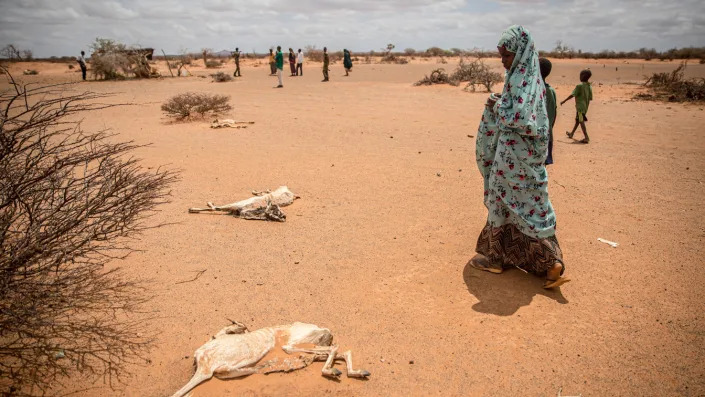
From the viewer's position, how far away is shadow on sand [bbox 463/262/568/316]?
3727 mm

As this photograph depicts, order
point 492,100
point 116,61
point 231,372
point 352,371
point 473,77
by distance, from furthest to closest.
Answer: point 116,61 → point 473,77 → point 492,100 → point 352,371 → point 231,372

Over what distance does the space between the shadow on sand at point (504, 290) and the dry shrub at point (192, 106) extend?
995 centimetres

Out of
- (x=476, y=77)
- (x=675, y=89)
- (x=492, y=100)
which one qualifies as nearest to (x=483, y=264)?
(x=492, y=100)

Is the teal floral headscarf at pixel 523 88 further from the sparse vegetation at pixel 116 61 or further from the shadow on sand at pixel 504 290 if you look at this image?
the sparse vegetation at pixel 116 61

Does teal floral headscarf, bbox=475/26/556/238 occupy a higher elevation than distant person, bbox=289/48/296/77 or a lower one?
lower

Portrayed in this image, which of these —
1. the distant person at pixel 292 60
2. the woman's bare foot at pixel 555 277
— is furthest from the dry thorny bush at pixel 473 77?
the woman's bare foot at pixel 555 277

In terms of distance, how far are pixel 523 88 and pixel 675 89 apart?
16.6 m

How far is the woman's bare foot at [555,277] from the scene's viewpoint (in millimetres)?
3740

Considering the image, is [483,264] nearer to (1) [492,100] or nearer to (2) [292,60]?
(1) [492,100]

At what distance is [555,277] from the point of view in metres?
3.79

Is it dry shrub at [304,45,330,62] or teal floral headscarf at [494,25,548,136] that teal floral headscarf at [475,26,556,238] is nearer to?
teal floral headscarf at [494,25,548,136]

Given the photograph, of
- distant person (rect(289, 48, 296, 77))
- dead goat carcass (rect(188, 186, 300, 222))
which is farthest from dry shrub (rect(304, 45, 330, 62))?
dead goat carcass (rect(188, 186, 300, 222))

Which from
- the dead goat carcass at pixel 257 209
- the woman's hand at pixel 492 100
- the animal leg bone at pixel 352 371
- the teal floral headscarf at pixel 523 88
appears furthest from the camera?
the dead goat carcass at pixel 257 209

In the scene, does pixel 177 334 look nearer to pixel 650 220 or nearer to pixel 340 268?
pixel 340 268
